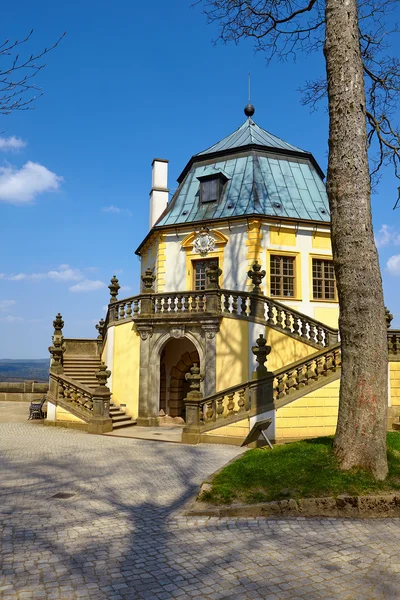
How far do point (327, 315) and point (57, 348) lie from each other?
36.6 feet

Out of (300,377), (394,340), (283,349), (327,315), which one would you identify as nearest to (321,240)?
(327,315)

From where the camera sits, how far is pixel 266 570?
15.2ft

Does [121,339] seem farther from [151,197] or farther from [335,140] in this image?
[335,140]

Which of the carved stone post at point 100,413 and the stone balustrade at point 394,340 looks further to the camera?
the carved stone post at point 100,413

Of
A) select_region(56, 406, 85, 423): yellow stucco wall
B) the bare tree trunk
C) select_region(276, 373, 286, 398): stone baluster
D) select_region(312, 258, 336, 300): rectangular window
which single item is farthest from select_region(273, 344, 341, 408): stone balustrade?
select_region(312, 258, 336, 300): rectangular window

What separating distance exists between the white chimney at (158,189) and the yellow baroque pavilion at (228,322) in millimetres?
244

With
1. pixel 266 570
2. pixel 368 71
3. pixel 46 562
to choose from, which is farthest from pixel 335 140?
pixel 46 562

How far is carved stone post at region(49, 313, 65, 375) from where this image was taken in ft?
56.2

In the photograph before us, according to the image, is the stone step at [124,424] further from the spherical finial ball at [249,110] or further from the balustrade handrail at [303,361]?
the spherical finial ball at [249,110]

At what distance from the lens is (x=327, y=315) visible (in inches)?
799

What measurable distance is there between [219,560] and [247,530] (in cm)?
111

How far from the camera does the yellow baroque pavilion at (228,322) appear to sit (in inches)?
520

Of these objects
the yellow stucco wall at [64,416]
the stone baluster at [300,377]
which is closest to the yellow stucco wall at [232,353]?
the stone baluster at [300,377]

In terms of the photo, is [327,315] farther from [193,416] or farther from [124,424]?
[124,424]
